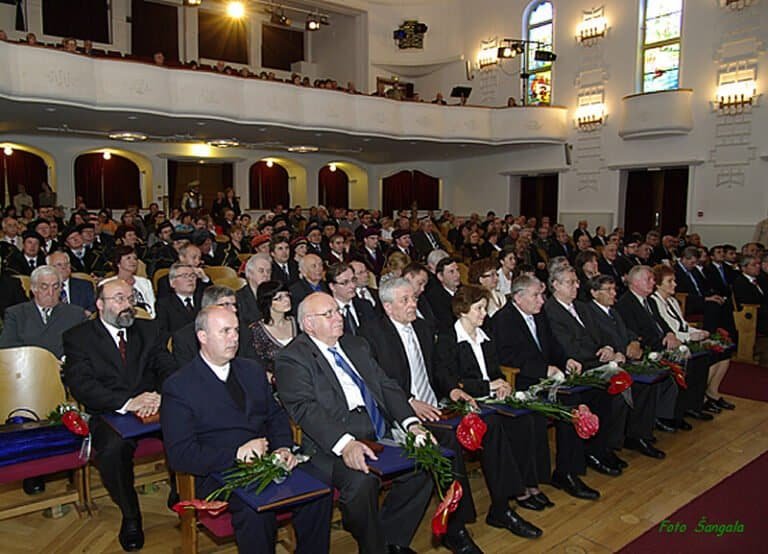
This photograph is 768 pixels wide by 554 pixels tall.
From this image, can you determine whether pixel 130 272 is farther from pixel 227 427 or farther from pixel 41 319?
pixel 227 427

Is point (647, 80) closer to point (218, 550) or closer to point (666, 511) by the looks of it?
point (666, 511)

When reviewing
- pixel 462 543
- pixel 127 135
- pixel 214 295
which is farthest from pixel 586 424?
pixel 127 135

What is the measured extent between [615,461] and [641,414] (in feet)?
1.51

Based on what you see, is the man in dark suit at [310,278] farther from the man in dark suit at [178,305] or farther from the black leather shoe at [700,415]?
the black leather shoe at [700,415]

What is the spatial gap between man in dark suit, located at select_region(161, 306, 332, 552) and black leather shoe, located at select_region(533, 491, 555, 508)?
1397mm

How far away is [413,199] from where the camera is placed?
61.6 feet

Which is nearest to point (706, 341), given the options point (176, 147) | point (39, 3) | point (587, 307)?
point (587, 307)

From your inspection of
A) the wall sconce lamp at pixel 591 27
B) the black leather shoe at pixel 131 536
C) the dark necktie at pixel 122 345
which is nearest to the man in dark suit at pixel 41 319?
the dark necktie at pixel 122 345

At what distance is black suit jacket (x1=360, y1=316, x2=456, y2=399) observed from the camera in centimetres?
344

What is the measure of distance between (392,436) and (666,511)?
5.40 feet

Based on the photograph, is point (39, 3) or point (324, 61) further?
point (324, 61)

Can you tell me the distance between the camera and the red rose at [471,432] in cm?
268

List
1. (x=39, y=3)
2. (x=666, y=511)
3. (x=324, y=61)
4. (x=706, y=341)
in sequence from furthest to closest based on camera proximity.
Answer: (x=324, y=61), (x=39, y=3), (x=706, y=341), (x=666, y=511)

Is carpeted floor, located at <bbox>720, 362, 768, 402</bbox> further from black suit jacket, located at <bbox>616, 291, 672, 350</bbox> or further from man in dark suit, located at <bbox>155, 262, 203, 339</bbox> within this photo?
man in dark suit, located at <bbox>155, 262, 203, 339</bbox>
